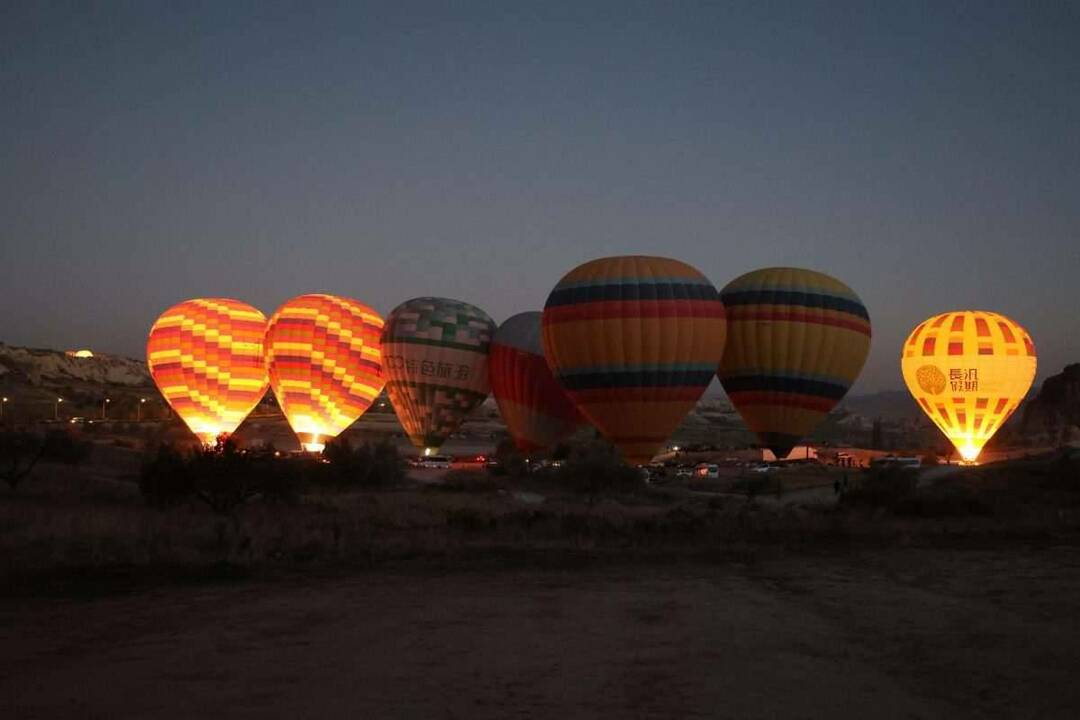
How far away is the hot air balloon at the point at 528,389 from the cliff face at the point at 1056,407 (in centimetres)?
5523

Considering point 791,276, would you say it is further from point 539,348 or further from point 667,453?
point 667,453

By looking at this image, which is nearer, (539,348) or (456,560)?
(456,560)

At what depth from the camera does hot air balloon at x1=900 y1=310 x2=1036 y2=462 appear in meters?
36.0

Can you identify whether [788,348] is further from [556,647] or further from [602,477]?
[556,647]

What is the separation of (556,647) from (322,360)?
89.3ft

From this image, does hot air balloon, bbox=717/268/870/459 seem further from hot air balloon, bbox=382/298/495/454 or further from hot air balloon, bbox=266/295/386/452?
hot air balloon, bbox=266/295/386/452

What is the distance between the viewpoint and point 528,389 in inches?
1275

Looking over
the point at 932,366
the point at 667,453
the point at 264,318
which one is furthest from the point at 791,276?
the point at 667,453

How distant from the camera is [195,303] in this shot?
3709 cm

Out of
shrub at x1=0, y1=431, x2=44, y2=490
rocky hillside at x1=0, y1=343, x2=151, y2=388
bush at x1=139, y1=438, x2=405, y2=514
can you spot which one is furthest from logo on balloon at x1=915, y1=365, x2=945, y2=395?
rocky hillside at x1=0, y1=343, x2=151, y2=388

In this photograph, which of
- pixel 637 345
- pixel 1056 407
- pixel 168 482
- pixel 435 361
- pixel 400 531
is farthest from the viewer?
pixel 1056 407

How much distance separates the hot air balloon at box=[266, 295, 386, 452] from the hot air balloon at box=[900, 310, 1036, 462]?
1993cm

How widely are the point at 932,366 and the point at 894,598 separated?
27548 millimetres

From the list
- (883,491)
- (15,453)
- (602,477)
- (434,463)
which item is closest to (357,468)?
(434,463)
